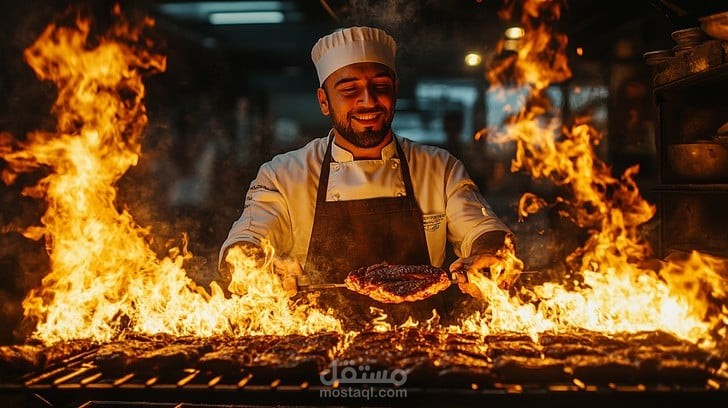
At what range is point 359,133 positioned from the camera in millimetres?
5480

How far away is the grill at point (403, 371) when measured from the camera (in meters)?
2.92

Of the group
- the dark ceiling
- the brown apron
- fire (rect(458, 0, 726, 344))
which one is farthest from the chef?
fire (rect(458, 0, 726, 344))

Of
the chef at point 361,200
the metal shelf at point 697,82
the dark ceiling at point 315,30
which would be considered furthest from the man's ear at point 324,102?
the metal shelf at point 697,82

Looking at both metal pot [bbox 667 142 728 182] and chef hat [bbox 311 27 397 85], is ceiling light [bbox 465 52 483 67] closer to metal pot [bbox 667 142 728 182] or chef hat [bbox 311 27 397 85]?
chef hat [bbox 311 27 397 85]

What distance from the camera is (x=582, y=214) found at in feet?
23.0

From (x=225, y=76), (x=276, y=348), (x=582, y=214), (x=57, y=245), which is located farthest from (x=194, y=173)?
(x=582, y=214)

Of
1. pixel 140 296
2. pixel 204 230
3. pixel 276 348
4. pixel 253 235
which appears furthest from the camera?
pixel 204 230

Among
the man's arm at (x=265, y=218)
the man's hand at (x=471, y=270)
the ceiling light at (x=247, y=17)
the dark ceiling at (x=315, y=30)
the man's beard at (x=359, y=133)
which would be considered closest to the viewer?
the man's hand at (x=471, y=270)

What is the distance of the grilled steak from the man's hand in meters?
0.11

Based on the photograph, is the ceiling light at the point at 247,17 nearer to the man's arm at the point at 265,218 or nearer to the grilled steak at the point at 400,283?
the man's arm at the point at 265,218

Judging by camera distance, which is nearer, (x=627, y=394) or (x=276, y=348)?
(x=627, y=394)

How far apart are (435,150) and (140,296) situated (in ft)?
9.86

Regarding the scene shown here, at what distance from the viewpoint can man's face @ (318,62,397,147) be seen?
5.38 m

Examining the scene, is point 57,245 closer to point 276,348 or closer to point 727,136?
point 276,348
